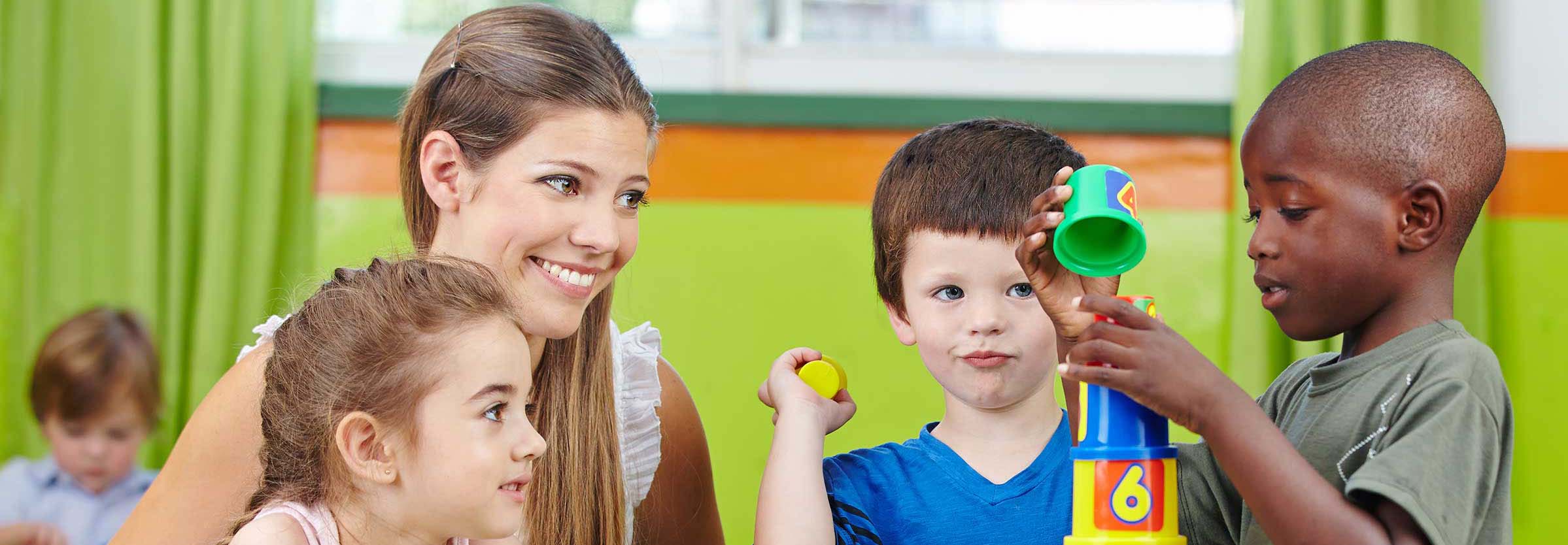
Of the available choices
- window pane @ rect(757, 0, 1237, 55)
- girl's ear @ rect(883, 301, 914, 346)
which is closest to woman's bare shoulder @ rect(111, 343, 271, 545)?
girl's ear @ rect(883, 301, 914, 346)

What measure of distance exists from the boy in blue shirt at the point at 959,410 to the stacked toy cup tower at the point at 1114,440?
0.22 metres

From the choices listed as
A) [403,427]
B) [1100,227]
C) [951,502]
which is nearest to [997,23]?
[951,502]

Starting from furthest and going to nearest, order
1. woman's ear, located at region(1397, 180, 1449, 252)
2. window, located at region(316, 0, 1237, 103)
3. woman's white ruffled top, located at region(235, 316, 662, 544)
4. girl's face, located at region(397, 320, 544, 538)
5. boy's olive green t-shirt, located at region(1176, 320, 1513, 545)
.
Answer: window, located at region(316, 0, 1237, 103) < woman's white ruffled top, located at region(235, 316, 662, 544) < girl's face, located at region(397, 320, 544, 538) < woman's ear, located at region(1397, 180, 1449, 252) < boy's olive green t-shirt, located at region(1176, 320, 1513, 545)

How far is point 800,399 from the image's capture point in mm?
1254

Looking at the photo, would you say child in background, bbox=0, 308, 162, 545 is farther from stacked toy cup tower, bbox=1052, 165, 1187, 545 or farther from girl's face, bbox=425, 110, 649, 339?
stacked toy cup tower, bbox=1052, 165, 1187, 545

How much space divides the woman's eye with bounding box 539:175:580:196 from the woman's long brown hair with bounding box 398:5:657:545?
0.06m

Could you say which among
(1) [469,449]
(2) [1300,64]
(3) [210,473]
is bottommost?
(3) [210,473]

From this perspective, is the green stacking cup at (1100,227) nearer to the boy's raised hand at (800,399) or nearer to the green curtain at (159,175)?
the boy's raised hand at (800,399)

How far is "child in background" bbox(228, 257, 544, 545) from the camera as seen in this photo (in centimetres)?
108

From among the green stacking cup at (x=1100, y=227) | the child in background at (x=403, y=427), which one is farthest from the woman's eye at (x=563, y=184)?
the green stacking cup at (x=1100, y=227)

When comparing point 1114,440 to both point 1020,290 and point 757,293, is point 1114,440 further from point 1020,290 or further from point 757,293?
point 757,293

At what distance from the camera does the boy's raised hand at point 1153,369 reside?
2.85 feet

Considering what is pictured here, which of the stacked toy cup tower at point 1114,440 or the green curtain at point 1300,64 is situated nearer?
the stacked toy cup tower at point 1114,440

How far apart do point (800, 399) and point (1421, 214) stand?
59cm
